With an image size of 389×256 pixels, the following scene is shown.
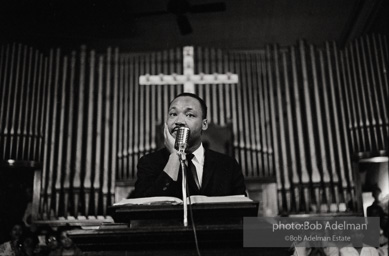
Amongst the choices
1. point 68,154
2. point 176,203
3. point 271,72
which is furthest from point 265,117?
point 176,203

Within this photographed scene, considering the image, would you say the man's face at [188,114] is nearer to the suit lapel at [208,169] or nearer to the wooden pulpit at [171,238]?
the suit lapel at [208,169]

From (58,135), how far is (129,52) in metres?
1.76

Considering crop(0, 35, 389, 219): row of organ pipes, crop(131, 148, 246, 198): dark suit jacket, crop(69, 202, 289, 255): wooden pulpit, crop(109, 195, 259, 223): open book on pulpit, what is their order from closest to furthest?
crop(69, 202, 289, 255): wooden pulpit
crop(109, 195, 259, 223): open book on pulpit
crop(131, 148, 246, 198): dark suit jacket
crop(0, 35, 389, 219): row of organ pipes

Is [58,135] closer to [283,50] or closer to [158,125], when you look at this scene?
[158,125]

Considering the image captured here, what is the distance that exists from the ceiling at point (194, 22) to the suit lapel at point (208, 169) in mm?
3757

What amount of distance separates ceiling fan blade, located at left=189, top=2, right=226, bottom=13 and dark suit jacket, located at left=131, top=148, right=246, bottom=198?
3.14 metres

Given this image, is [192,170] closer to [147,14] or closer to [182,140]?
[182,140]

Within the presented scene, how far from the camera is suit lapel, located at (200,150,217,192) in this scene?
107 inches

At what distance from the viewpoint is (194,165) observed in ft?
9.14

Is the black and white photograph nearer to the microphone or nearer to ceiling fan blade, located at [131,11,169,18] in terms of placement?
ceiling fan blade, located at [131,11,169,18]

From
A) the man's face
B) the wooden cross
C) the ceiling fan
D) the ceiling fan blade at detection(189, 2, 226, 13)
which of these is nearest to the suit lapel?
the man's face

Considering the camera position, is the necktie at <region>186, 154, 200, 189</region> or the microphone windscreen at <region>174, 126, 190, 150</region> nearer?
the microphone windscreen at <region>174, 126, 190, 150</region>

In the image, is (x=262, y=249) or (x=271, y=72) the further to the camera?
(x=271, y=72)

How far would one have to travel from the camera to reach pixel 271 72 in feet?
22.5
